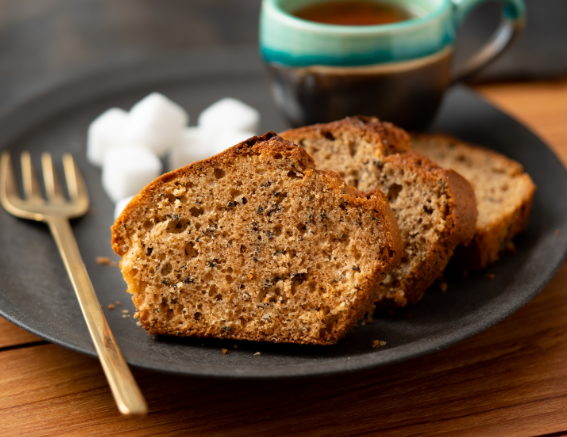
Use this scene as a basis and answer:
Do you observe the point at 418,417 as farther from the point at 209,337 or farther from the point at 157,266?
the point at 157,266

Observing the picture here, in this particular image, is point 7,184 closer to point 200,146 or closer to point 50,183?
point 50,183

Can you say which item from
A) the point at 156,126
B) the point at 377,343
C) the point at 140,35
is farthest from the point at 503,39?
the point at 140,35

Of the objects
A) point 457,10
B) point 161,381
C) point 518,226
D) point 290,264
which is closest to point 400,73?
point 457,10

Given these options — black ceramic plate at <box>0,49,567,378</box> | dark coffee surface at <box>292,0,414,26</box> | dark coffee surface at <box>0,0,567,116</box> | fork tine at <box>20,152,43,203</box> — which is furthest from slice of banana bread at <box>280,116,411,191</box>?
dark coffee surface at <box>0,0,567,116</box>

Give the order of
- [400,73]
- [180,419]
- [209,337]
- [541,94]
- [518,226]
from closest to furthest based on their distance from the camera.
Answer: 1. [180,419]
2. [209,337]
3. [518,226]
4. [400,73]
5. [541,94]

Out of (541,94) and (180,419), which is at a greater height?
(541,94)

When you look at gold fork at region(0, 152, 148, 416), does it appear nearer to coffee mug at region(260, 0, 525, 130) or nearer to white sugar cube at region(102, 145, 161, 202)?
white sugar cube at region(102, 145, 161, 202)

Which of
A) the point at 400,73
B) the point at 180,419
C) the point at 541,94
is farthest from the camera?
the point at 541,94

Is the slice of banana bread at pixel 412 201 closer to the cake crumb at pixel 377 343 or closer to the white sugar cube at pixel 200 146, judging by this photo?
the cake crumb at pixel 377 343

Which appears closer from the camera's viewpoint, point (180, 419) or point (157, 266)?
point (180, 419)
